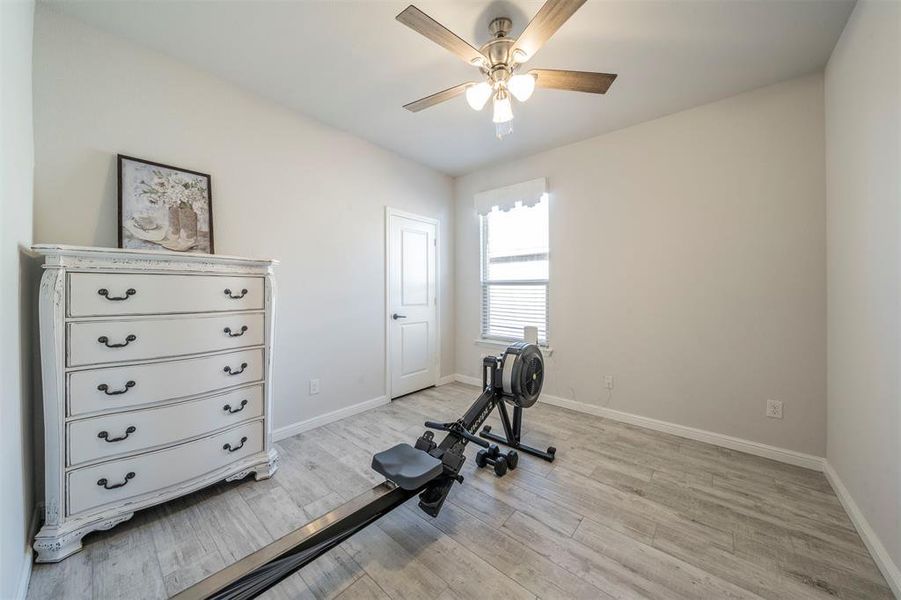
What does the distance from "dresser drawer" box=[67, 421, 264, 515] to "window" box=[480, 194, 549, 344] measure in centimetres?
271

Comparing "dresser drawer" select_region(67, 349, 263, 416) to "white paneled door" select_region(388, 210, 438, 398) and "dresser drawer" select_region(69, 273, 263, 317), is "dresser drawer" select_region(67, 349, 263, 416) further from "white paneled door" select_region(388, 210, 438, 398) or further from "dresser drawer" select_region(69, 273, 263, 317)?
"white paneled door" select_region(388, 210, 438, 398)

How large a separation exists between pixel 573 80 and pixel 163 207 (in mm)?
2570

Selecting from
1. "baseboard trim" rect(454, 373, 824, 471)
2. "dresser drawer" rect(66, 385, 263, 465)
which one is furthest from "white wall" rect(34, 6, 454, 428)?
"baseboard trim" rect(454, 373, 824, 471)

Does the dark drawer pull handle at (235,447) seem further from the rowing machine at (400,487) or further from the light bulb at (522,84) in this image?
the light bulb at (522,84)

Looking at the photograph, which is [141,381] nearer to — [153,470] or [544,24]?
[153,470]

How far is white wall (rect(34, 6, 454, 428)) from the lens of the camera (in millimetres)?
1763

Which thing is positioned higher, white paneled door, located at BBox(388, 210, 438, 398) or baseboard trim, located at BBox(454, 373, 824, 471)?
white paneled door, located at BBox(388, 210, 438, 398)

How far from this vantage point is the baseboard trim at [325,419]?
260 centimetres

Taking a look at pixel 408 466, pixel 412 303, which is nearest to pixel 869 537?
pixel 408 466

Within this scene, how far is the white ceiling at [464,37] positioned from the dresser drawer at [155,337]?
1676 mm

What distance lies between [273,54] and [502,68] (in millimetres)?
1475

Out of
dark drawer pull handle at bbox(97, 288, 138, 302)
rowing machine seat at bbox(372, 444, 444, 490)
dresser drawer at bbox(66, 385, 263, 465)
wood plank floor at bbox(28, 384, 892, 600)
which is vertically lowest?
wood plank floor at bbox(28, 384, 892, 600)

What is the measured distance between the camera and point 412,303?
148 inches

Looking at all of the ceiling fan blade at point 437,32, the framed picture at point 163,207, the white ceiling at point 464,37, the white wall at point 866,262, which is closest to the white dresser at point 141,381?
the framed picture at point 163,207
